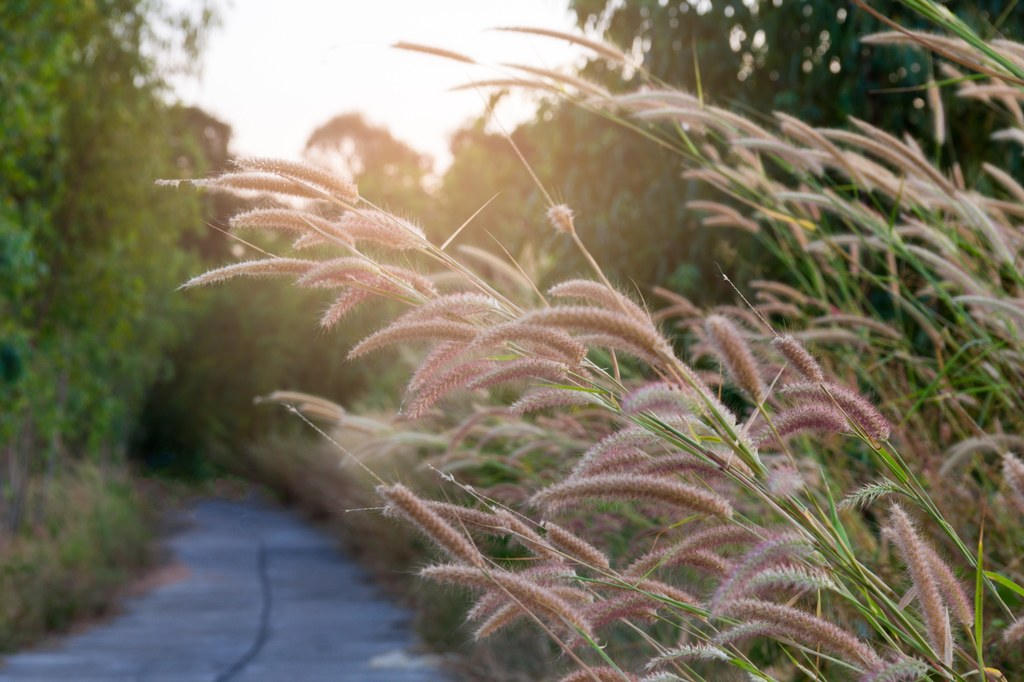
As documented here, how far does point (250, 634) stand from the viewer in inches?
239

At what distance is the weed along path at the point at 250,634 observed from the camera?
498cm

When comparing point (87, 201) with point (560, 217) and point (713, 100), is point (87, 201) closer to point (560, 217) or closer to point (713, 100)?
point (713, 100)

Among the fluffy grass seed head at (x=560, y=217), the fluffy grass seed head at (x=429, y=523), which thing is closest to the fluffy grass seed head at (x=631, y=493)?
the fluffy grass seed head at (x=429, y=523)

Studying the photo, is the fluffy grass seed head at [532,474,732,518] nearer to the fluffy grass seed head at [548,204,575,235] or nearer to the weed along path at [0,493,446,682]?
the fluffy grass seed head at [548,204,575,235]

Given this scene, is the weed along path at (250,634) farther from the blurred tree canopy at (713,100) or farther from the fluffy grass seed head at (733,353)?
the fluffy grass seed head at (733,353)

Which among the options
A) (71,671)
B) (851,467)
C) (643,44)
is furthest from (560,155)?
(71,671)

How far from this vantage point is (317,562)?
929cm

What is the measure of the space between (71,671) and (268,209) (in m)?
4.44

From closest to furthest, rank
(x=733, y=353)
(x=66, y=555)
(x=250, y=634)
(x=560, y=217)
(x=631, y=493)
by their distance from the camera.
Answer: (x=733, y=353)
(x=631, y=493)
(x=560, y=217)
(x=250, y=634)
(x=66, y=555)

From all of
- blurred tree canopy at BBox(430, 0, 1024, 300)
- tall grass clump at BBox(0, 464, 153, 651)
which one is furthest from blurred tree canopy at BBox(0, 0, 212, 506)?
blurred tree canopy at BBox(430, 0, 1024, 300)

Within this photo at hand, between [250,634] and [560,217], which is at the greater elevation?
[560,217]

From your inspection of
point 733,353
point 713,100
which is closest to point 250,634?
point 713,100

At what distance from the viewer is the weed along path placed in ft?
16.4

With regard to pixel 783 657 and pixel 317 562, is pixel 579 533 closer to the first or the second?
pixel 783 657
